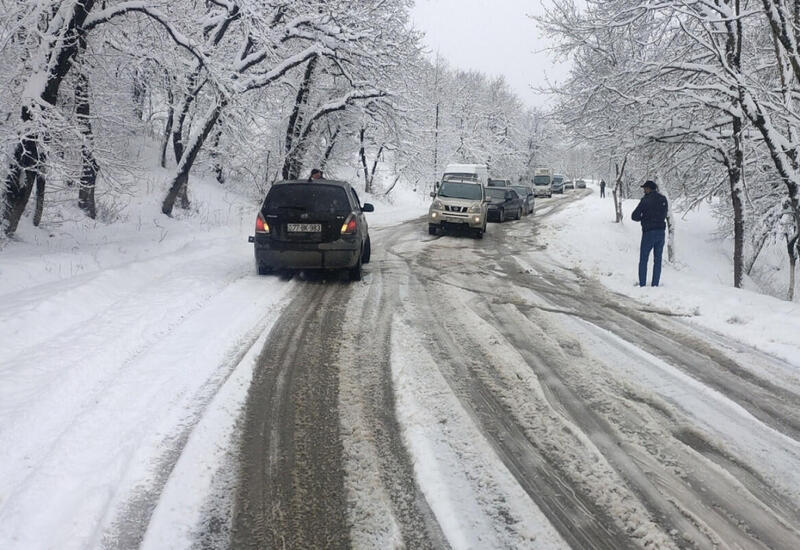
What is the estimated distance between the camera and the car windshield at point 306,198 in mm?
8422

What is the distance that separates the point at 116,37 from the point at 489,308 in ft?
33.3

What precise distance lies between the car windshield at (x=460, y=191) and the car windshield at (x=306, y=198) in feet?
30.4

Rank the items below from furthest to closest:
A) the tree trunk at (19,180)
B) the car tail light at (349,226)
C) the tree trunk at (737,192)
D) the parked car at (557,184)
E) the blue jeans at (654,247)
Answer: the parked car at (557,184) → the tree trunk at (737,192) → the blue jeans at (654,247) → the tree trunk at (19,180) → the car tail light at (349,226)

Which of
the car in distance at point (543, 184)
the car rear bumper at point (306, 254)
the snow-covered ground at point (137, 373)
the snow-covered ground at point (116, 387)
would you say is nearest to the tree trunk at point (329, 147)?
the snow-covered ground at point (137, 373)

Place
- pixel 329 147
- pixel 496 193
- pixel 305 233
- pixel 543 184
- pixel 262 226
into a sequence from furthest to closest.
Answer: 1. pixel 543 184
2. pixel 329 147
3. pixel 496 193
4. pixel 262 226
5. pixel 305 233

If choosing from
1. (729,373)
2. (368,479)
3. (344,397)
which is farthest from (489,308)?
(368,479)

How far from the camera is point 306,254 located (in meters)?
8.33

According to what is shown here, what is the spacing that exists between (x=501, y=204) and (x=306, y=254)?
1705 cm

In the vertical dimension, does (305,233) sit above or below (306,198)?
below

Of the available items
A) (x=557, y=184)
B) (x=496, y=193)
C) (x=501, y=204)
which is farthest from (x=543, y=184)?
(x=501, y=204)

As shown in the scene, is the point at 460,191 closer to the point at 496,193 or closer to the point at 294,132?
the point at 496,193

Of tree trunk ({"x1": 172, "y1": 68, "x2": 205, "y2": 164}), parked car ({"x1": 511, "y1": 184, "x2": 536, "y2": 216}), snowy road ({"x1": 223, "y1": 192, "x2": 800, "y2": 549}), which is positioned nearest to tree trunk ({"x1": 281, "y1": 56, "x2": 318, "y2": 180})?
tree trunk ({"x1": 172, "y1": 68, "x2": 205, "y2": 164})

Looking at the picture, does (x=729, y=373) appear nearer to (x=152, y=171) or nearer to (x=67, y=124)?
(x=67, y=124)

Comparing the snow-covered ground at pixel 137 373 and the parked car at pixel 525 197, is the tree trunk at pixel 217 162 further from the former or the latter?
the parked car at pixel 525 197
